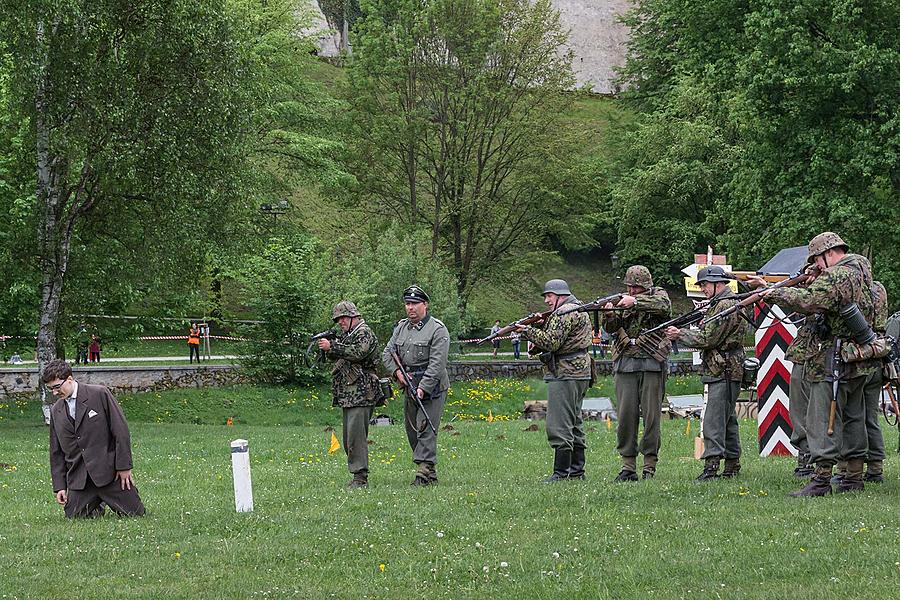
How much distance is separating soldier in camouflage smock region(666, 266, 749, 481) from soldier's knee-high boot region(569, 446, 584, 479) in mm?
1454

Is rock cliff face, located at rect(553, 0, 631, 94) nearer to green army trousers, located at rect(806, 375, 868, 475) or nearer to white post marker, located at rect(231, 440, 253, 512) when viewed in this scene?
green army trousers, located at rect(806, 375, 868, 475)

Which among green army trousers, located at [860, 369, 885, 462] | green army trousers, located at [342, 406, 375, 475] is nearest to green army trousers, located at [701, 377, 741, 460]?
green army trousers, located at [860, 369, 885, 462]

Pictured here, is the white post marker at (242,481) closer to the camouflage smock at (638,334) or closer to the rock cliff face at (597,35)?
the camouflage smock at (638,334)

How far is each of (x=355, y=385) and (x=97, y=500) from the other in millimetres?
3313

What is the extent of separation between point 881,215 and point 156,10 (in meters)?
20.6

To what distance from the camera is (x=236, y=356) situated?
3716cm

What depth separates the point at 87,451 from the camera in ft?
37.0

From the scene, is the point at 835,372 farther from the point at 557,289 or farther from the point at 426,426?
the point at 426,426

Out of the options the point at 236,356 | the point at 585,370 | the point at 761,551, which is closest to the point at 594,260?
the point at 236,356

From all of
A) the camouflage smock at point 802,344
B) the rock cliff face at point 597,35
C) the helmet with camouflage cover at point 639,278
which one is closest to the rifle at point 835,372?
the camouflage smock at point 802,344

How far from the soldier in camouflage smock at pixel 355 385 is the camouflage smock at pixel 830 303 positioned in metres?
5.04

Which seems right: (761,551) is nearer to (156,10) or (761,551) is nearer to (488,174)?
(156,10)

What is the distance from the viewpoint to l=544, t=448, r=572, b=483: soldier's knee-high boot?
13.2 m

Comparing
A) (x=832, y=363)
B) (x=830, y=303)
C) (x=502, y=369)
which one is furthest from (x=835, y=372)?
(x=502, y=369)
